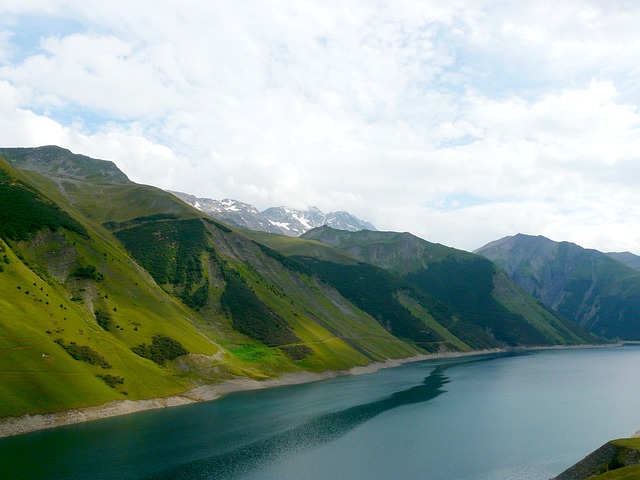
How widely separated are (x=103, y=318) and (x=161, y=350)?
18639mm

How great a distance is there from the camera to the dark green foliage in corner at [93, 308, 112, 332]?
460 ft

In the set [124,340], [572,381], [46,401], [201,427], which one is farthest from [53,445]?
[572,381]

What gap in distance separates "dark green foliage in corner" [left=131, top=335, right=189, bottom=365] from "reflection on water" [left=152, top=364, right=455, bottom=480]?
51.3 m

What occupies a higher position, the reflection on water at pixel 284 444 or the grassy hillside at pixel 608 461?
the grassy hillside at pixel 608 461

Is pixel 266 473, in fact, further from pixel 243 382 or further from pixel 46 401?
pixel 243 382

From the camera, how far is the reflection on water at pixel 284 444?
74.2 metres

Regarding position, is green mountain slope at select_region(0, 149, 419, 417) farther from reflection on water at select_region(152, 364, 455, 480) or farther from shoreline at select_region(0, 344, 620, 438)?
reflection on water at select_region(152, 364, 455, 480)

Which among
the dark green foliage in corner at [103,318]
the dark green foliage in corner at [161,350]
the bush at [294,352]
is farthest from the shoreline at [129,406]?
the dark green foliage in corner at [103,318]

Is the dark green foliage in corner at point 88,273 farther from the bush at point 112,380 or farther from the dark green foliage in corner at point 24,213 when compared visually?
the bush at point 112,380

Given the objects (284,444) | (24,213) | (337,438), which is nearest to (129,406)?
(284,444)

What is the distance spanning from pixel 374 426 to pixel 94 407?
191ft

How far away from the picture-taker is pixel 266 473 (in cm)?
7469

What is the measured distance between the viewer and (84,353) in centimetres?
11375

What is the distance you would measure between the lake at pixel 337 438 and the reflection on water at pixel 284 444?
0.27m
